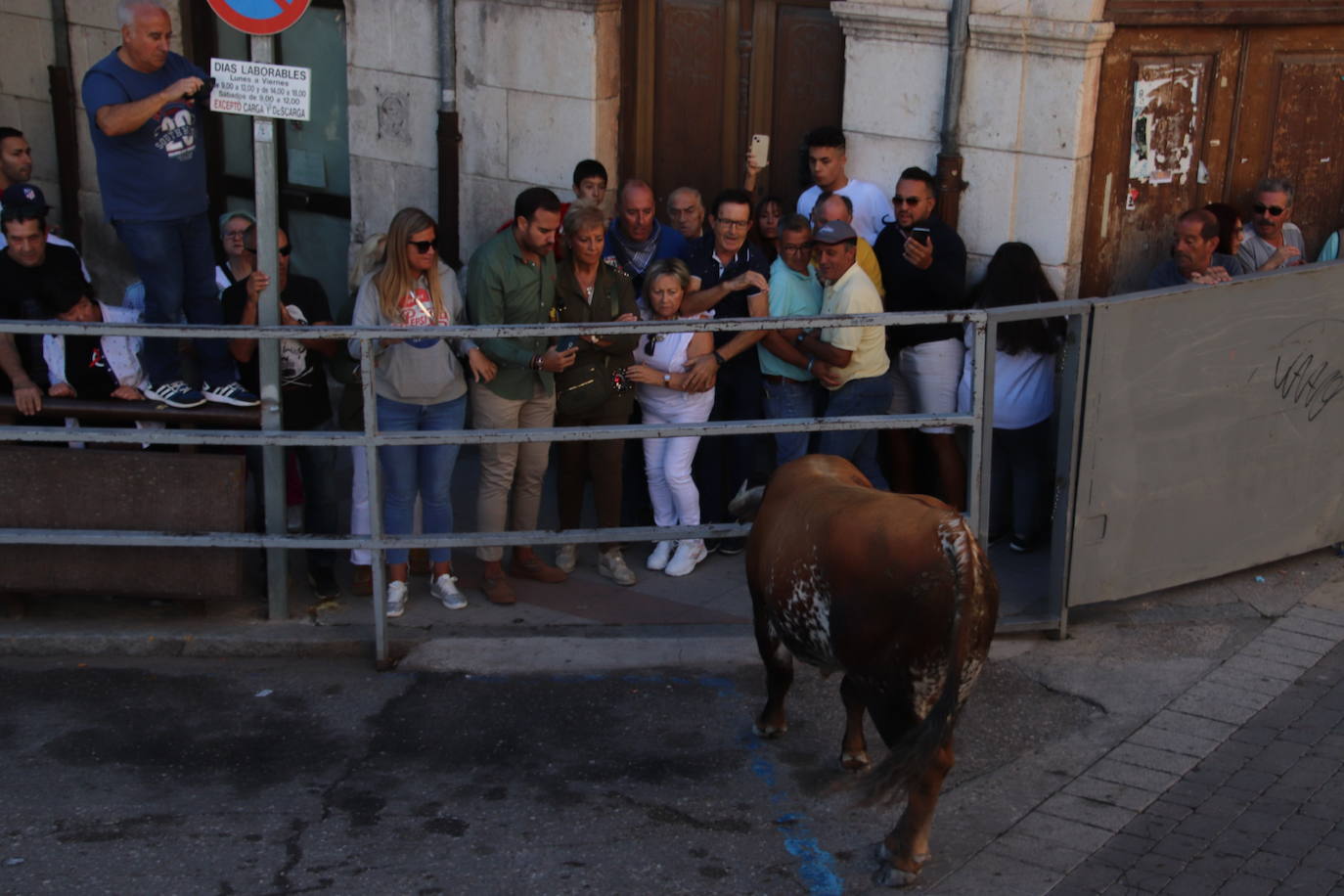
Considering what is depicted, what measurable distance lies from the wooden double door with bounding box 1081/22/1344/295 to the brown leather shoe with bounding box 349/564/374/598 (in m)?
4.17

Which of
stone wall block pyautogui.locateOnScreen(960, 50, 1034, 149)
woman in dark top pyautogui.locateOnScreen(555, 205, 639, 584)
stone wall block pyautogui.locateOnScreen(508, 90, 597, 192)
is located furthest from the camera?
stone wall block pyautogui.locateOnScreen(508, 90, 597, 192)

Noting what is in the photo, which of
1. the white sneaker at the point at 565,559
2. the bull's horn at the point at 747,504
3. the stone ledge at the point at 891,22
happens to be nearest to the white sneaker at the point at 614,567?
the white sneaker at the point at 565,559

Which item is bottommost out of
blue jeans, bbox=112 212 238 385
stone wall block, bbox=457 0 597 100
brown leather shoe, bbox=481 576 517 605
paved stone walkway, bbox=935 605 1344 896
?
paved stone walkway, bbox=935 605 1344 896

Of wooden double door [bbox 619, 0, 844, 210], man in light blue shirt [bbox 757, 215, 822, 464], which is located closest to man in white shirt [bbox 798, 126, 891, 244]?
wooden double door [bbox 619, 0, 844, 210]

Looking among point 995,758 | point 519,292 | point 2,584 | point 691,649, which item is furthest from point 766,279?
point 2,584

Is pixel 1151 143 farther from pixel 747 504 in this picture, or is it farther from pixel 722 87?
pixel 747 504

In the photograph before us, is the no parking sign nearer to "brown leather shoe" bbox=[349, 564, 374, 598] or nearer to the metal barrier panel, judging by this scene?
"brown leather shoe" bbox=[349, 564, 374, 598]

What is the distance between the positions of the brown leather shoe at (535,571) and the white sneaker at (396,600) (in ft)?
2.28

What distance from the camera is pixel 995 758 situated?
6.16 metres

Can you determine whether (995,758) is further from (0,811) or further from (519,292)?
(0,811)

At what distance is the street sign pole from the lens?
6.67 meters

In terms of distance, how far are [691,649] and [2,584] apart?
3172 millimetres

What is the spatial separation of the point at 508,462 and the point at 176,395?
158 centimetres

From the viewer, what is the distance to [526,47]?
31.3 ft
